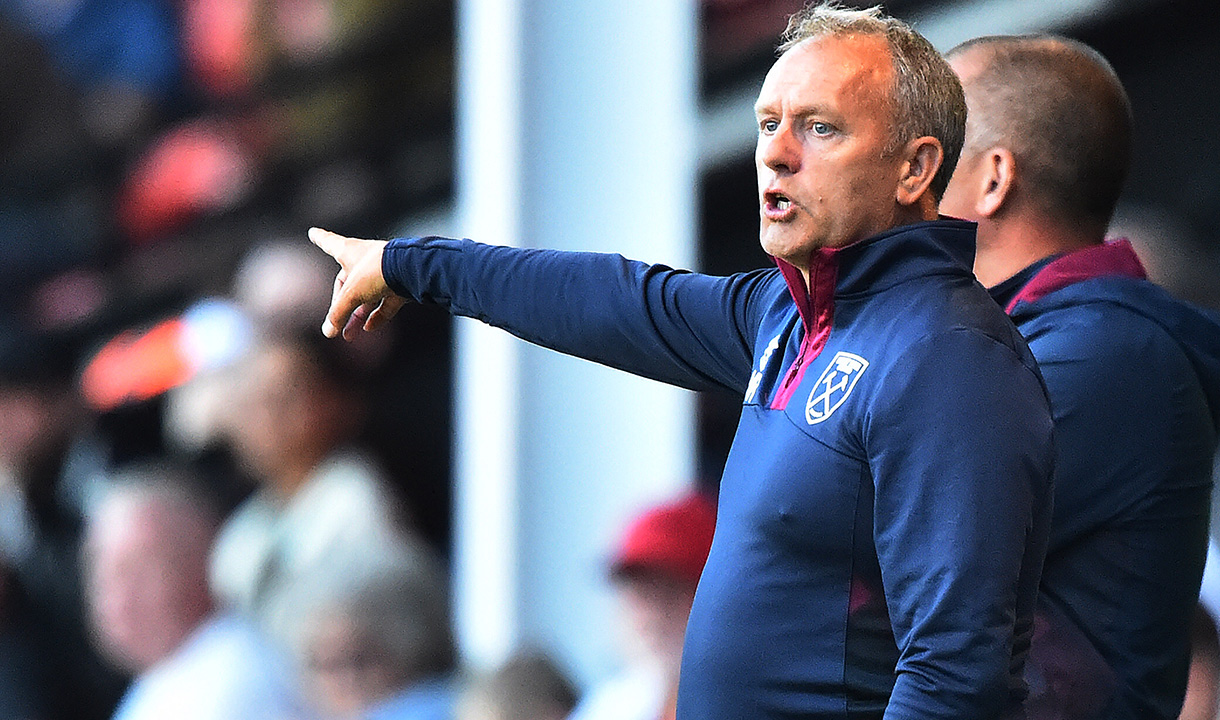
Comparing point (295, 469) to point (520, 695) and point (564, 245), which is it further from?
point (520, 695)

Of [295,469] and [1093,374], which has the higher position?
[1093,374]

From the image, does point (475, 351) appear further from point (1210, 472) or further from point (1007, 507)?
point (1007, 507)

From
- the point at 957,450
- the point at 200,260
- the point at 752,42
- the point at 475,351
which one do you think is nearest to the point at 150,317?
the point at 200,260

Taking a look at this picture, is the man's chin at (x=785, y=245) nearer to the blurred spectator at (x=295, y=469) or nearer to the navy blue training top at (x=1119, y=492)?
the navy blue training top at (x=1119, y=492)

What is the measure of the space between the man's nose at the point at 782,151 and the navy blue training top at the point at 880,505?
0.08m

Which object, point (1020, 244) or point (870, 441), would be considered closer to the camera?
point (870, 441)

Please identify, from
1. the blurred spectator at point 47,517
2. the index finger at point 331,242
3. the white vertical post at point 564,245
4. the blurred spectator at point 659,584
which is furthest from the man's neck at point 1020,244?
the blurred spectator at point 47,517

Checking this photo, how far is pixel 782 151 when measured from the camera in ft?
4.39

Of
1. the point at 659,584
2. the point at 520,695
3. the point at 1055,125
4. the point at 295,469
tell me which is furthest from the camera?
the point at 295,469

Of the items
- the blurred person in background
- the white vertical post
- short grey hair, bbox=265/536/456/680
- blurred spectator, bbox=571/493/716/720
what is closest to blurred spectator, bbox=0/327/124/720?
the white vertical post

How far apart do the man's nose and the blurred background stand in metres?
2.55

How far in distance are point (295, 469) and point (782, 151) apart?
2920mm

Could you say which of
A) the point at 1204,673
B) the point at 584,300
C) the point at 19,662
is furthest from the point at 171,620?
the point at 584,300

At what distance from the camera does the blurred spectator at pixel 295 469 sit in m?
3.96
